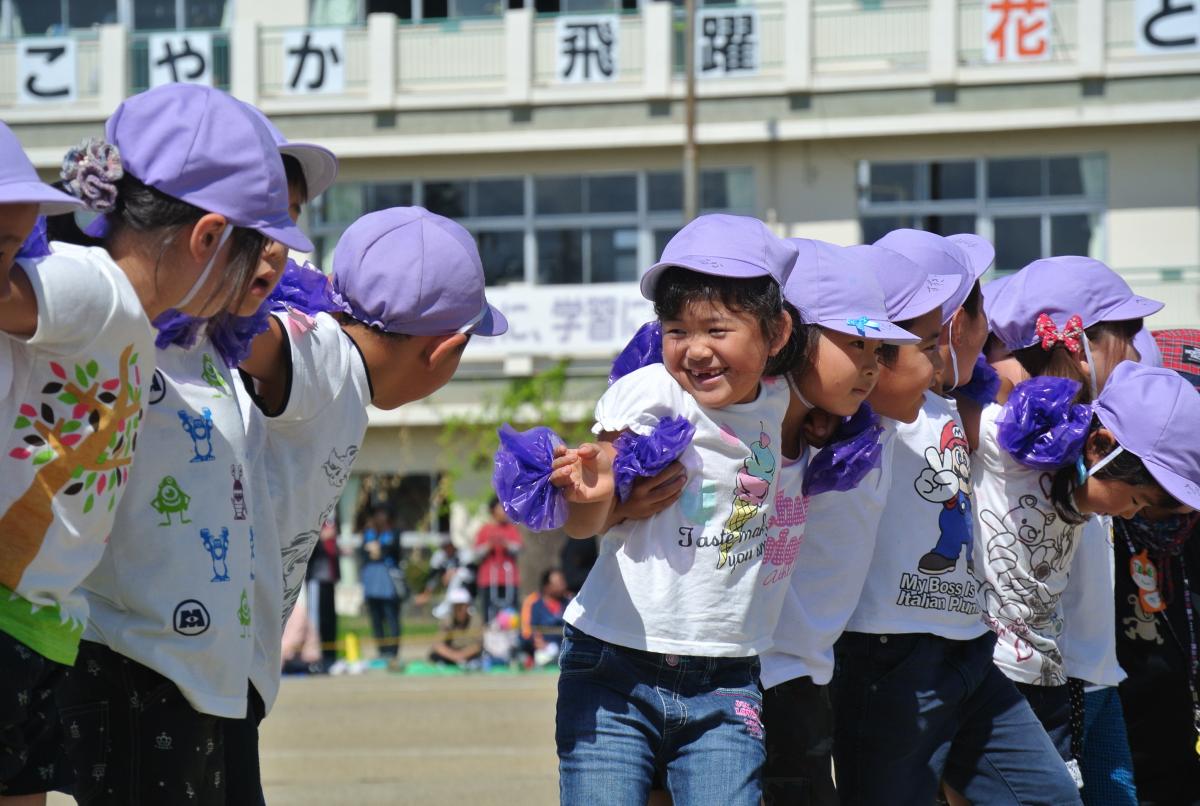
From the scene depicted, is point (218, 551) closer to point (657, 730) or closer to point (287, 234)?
point (287, 234)

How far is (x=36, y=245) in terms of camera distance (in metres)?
2.26

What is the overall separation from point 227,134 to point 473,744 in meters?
5.46

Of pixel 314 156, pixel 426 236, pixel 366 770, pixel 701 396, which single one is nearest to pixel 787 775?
pixel 701 396

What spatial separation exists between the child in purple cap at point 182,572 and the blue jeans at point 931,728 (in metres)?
1.59

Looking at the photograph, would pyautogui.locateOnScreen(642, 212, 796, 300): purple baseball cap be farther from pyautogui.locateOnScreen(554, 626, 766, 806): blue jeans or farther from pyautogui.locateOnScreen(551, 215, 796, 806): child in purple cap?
pyautogui.locateOnScreen(554, 626, 766, 806): blue jeans

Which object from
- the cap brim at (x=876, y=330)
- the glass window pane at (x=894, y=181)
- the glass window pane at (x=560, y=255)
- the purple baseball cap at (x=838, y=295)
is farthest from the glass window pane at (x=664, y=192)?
the cap brim at (x=876, y=330)

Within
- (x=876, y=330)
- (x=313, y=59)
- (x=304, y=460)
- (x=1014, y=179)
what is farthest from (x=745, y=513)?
(x=313, y=59)

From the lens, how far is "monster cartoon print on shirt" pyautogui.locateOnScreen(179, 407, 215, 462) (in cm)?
268

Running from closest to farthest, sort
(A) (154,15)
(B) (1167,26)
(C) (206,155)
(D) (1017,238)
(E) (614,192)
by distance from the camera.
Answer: (C) (206,155) < (B) (1167,26) < (D) (1017,238) < (E) (614,192) < (A) (154,15)

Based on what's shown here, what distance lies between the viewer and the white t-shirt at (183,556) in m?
2.64

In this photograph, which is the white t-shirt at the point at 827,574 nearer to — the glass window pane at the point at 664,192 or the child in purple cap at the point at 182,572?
the child in purple cap at the point at 182,572

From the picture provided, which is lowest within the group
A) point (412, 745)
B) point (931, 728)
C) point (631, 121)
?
point (412, 745)

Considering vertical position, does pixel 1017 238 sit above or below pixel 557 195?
below

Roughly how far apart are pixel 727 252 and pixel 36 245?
4.72 feet
